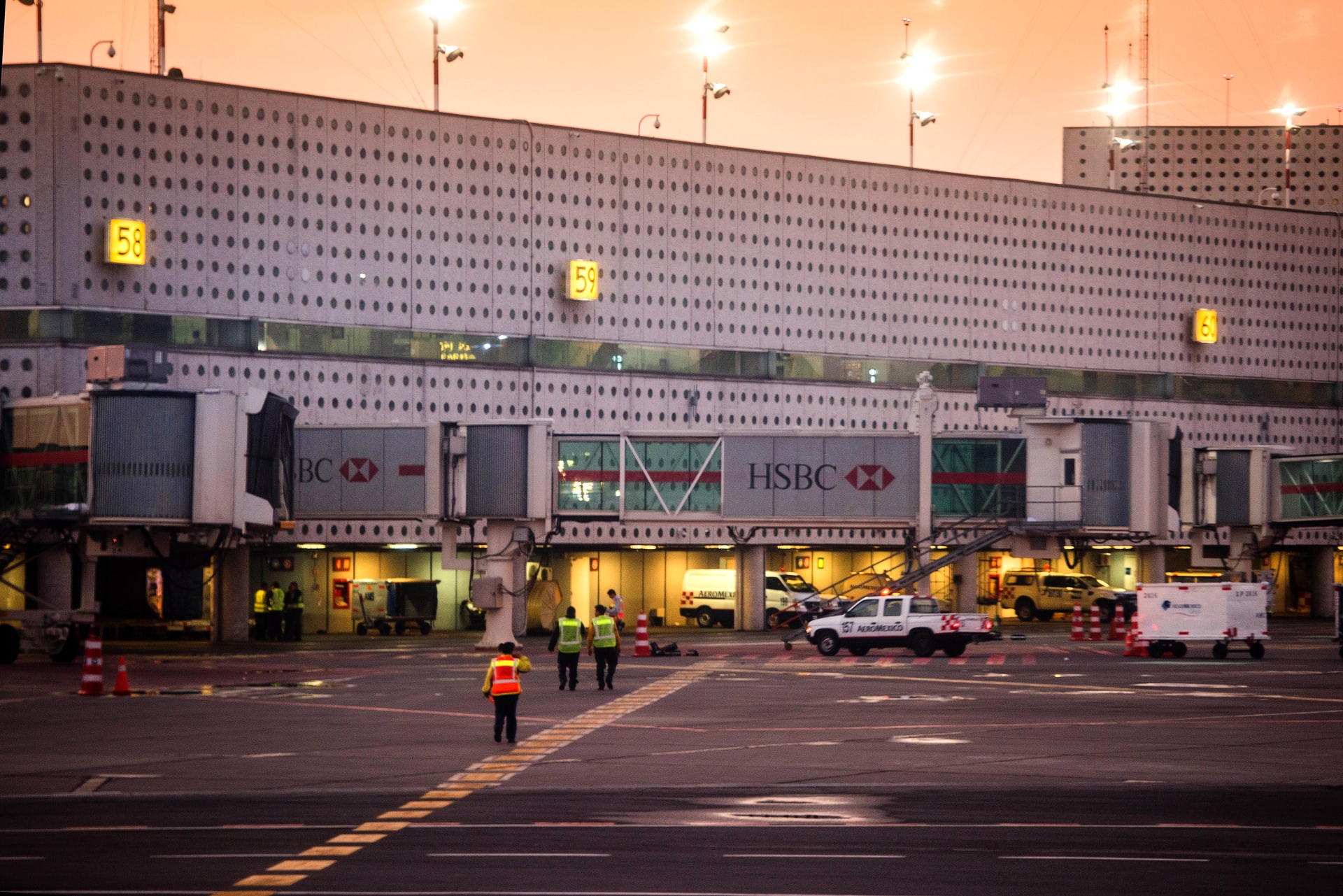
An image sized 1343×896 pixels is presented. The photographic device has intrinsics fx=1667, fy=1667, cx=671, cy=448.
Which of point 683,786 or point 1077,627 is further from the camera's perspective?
point 1077,627

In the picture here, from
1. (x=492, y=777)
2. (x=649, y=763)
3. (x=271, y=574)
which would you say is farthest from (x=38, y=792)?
(x=271, y=574)

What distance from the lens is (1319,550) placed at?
76.8 m

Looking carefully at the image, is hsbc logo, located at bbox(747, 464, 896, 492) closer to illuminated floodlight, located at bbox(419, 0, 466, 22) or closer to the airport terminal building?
the airport terminal building

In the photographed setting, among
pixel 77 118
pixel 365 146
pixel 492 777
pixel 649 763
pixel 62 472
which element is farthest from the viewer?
pixel 365 146

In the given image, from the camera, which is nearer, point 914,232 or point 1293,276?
point 914,232

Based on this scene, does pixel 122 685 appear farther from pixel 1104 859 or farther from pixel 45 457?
pixel 1104 859

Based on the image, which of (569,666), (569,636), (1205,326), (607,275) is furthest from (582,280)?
(1205,326)

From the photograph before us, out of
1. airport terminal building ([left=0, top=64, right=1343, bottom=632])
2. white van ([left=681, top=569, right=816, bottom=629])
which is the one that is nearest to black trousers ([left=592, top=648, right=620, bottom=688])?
airport terminal building ([left=0, top=64, right=1343, bottom=632])

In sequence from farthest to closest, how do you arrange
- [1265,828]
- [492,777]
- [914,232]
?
[914,232], [492,777], [1265,828]

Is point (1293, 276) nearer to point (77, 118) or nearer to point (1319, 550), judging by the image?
point (1319, 550)

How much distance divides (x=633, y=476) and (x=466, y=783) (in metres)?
31.7

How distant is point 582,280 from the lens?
60750 mm

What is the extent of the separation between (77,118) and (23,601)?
15.4 m

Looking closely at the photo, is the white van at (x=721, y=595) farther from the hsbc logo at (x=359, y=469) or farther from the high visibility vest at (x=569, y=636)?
the high visibility vest at (x=569, y=636)
